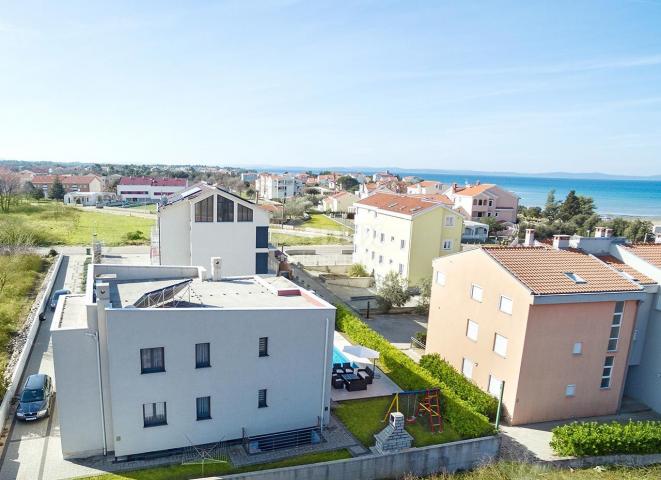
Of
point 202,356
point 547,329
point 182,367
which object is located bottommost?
point 182,367

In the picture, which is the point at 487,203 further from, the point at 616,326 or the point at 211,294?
the point at 211,294

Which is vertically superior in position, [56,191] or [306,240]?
[56,191]

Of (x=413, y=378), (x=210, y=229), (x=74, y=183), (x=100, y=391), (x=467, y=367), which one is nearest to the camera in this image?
(x=100, y=391)

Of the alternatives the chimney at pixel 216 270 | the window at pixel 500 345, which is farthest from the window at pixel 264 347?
the window at pixel 500 345

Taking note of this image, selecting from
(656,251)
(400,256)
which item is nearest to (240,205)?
(400,256)

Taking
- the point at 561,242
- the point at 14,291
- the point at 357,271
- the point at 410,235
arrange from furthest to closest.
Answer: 1. the point at 357,271
2. the point at 410,235
3. the point at 14,291
4. the point at 561,242

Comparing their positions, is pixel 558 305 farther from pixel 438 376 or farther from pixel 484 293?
pixel 438 376

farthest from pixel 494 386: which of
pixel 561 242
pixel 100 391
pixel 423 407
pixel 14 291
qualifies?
pixel 14 291
